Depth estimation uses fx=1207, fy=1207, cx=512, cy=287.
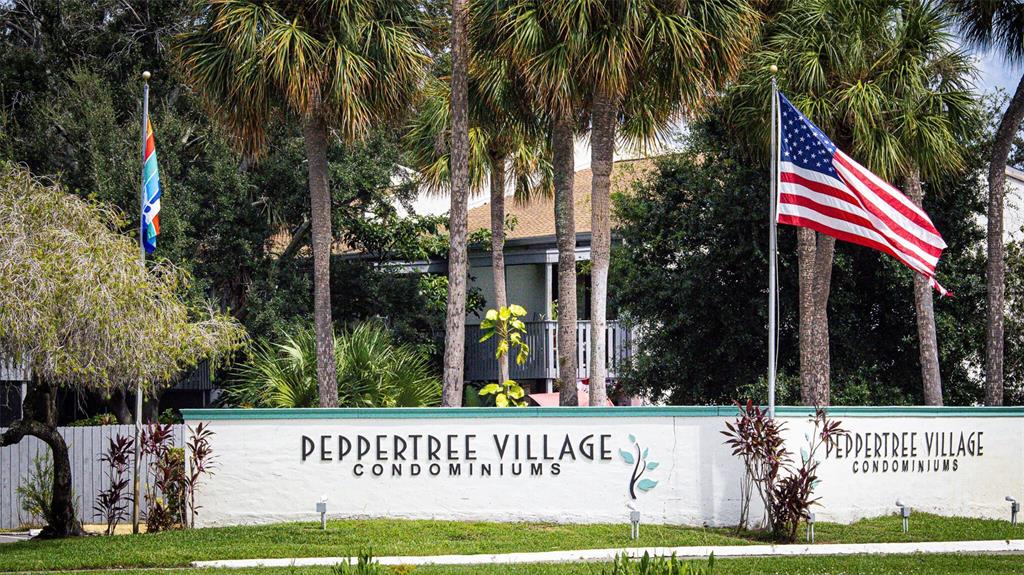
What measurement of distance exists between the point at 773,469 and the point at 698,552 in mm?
2222

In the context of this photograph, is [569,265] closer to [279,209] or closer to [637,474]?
[637,474]

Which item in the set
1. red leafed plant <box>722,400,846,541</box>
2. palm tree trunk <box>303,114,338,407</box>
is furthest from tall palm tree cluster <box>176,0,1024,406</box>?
red leafed plant <box>722,400,846,541</box>

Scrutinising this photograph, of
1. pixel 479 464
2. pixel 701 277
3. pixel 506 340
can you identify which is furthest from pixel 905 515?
pixel 701 277

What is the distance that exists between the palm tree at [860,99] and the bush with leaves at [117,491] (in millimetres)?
10858

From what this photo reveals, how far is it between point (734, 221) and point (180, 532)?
1265 cm

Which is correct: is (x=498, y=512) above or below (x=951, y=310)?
below

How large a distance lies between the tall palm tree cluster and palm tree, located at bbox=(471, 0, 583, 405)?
0.11 ft

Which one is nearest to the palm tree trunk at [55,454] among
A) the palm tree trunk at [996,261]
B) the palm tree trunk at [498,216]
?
the palm tree trunk at [498,216]

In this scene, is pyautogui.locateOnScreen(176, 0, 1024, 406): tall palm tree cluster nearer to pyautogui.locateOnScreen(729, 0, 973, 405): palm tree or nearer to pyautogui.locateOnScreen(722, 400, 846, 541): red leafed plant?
pyautogui.locateOnScreen(729, 0, 973, 405): palm tree

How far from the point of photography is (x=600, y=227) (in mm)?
18703

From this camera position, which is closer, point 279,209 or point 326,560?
point 326,560

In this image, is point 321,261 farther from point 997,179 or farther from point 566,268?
point 997,179

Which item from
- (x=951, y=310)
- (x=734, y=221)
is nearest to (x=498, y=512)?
(x=734, y=221)

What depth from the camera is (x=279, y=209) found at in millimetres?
27688
